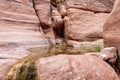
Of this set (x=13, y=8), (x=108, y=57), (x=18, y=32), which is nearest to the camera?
(x=108, y=57)

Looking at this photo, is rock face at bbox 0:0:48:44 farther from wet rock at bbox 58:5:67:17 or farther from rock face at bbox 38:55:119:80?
rock face at bbox 38:55:119:80

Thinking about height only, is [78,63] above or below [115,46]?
above

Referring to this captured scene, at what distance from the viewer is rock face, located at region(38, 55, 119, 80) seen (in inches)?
148

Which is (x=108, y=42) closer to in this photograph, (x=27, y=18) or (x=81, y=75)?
(x=81, y=75)

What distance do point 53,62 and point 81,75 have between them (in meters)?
0.53

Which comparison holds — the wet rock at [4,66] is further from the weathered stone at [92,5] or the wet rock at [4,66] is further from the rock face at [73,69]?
the weathered stone at [92,5]

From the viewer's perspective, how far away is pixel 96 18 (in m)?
9.93

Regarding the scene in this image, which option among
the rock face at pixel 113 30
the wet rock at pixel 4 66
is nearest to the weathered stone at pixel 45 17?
the rock face at pixel 113 30

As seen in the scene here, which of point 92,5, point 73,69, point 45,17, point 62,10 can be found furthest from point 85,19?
point 73,69

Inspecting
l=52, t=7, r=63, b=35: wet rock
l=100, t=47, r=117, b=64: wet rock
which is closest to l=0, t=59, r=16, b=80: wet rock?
l=100, t=47, r=117, b=64: wet rock

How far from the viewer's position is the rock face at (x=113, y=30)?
532cm

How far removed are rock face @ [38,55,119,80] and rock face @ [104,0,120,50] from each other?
4.29ft

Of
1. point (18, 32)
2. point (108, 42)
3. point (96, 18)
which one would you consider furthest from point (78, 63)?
point (96, 18)

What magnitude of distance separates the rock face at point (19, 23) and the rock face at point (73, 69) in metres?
2.89
